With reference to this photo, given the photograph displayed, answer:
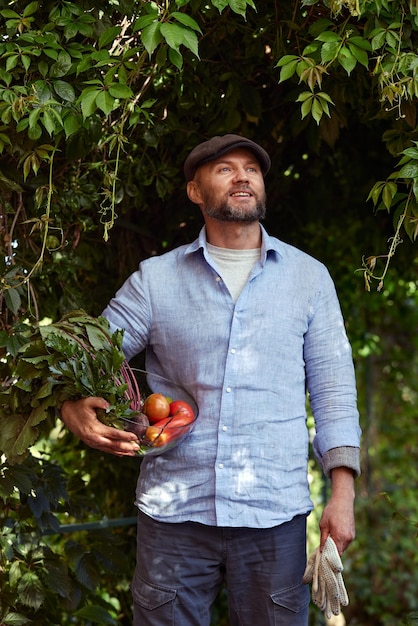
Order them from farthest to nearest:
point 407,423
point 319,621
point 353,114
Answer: point 407,423 → point 319,621 → point 353,114

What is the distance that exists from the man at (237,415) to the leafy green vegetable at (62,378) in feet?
0.17

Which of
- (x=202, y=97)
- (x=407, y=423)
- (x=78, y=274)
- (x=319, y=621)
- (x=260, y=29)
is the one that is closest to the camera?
(x=260, y=29)

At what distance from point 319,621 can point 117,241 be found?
7.41 ft

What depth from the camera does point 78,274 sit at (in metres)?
2.98

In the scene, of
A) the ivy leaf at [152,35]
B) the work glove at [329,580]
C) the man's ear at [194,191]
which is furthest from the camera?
the man's ear at [194,191]

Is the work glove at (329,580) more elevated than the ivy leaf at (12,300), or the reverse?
the ivy leaf at (12,300)

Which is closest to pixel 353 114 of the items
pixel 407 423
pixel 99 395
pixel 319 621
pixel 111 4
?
pixel 111 4

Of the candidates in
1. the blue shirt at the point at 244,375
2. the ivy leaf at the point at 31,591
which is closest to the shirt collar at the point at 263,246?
the blue shirt at the point at 244,375

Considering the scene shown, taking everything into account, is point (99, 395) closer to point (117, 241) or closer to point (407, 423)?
point (117, 241)

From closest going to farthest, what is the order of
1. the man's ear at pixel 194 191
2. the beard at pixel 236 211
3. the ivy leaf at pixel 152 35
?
the ivy leaf at pixel 152 35
the beard at pixel 236 211
the man's ear at pixel 194 191

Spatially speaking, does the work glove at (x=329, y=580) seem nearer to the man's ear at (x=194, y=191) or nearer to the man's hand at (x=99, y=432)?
the man's hand at (x=99, y=432)

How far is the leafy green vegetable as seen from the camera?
78.4 inches

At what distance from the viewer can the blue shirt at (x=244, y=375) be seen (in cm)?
213

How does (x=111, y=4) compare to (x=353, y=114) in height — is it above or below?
above
